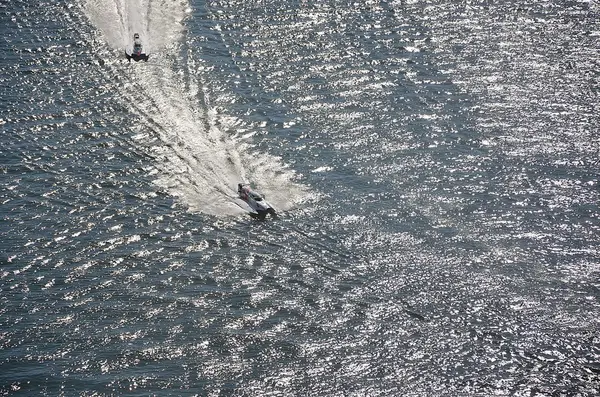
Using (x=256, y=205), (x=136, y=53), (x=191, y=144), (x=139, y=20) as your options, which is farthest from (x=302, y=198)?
(x=139, y=20)

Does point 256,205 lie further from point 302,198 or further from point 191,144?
point 191,144

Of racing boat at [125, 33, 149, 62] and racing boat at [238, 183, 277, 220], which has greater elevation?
racing boat at [125, 33, 149, 62]

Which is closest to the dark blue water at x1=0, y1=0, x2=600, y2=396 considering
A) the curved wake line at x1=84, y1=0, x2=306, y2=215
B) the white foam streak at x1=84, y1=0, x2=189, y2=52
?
the curved wake line at x1=84, y1=0, x2=306, y2=215

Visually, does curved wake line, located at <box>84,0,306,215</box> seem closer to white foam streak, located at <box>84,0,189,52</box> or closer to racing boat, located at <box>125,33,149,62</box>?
white foam streak, located at <box>84,0,189,52</box>

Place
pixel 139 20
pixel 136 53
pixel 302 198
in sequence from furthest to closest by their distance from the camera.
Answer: pixel 139 20 → pixel 136 53 → pixel 302 198

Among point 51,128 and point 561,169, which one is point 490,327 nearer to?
point 561,169

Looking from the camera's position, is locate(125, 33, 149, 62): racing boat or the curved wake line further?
locate(125, 33, 149, 62): racing boat
